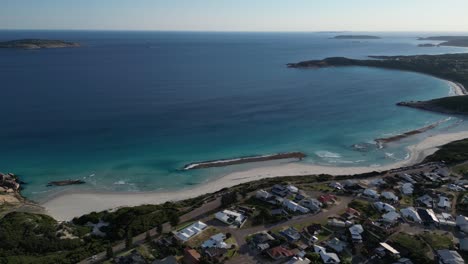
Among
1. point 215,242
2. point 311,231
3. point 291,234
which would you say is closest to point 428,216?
point 311,231

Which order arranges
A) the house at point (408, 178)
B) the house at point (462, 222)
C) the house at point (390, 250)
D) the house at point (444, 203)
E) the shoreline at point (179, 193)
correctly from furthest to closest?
the house at point (408, 178), the shoreline at point (179, 193), the house at point (444, 203), the house at point (462, 222), the house at point (390, 250)

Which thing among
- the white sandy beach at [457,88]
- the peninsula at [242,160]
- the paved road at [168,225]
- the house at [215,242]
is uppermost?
the white sandy beach at [457,88]

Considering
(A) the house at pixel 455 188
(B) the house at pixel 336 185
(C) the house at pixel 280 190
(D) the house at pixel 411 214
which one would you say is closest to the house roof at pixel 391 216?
(D) the house at pixel 411 214

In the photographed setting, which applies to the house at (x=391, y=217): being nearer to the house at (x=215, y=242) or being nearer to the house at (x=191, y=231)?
the house at (x=215, y=242)

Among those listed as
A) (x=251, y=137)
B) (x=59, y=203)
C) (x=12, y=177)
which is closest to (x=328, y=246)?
(x=59, y=203)

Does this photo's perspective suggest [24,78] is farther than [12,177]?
Yes

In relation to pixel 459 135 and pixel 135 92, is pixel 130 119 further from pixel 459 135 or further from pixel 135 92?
pixel 459 135
